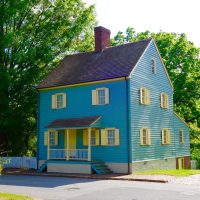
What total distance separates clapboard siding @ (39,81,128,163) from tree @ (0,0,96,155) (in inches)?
143

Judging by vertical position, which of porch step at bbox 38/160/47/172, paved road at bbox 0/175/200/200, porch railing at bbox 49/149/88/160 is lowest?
paved road at bbox 0/175/200/200

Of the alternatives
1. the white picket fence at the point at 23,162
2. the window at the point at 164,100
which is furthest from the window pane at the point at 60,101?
the window at the point at 164,100

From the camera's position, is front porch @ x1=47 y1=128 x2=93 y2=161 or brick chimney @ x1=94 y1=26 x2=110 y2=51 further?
brick chimney @ x1=94 y1=26 x2=110 y2=51

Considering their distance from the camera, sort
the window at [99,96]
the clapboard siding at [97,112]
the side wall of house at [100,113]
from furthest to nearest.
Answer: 1. the window at [99,96]
2. the clapboard siding at [97,112]
3. the side wall of house at [100,113]

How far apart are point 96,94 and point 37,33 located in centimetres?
1048

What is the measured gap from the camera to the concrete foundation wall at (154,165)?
81.0 ft

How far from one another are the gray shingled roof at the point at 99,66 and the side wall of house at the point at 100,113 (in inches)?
25.8

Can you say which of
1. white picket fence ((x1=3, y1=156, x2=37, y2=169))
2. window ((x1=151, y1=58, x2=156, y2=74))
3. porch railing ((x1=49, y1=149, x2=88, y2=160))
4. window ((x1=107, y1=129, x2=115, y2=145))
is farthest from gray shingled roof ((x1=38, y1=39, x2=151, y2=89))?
white picket fence ((x1=3, y1=156, x2=37, y2=169))

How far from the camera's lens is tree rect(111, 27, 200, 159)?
134ft

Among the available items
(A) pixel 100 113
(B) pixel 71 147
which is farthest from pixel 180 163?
(B) pixel 71 147

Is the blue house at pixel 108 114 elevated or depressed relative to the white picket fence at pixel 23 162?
elevated

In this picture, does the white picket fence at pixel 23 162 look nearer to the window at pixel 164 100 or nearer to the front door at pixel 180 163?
the window at pixel 164 100

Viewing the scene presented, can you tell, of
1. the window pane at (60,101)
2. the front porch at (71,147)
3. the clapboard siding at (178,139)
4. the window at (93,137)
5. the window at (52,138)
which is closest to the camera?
the front porch at (71,147)

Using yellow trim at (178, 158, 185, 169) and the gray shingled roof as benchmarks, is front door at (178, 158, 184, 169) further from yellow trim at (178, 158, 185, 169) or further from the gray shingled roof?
the gray shingled roof
